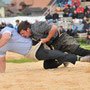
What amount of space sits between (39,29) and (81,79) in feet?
6.21

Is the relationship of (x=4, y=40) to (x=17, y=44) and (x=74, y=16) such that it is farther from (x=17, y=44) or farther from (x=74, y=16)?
(x=74, y=16)

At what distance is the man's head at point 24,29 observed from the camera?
8617 mm

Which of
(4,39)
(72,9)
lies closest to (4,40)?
(4,39)

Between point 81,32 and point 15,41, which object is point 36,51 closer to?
point 15,41

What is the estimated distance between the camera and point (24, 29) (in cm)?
864

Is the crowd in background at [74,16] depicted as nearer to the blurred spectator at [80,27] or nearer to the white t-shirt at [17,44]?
the blurred spectator at [80,27]

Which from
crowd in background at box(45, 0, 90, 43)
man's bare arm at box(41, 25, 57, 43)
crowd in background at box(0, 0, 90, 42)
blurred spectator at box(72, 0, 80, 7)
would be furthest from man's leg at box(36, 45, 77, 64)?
blurred spectator at box(72, 0, 80, 7)

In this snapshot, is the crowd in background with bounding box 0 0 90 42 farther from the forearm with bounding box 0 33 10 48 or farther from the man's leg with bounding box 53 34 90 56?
the forearm with bounding box 0 33 10 48

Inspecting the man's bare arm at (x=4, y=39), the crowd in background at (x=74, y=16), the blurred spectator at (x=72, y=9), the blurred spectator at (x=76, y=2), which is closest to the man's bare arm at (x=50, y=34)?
the man's bare arm at (x=4, y=39)

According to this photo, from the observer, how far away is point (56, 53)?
28.7 ft

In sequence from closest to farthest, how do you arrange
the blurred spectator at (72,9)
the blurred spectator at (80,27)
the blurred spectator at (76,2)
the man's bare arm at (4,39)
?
the man's bare arm at (4,39) < the blurred spectator at (80,27) < the blurred spectator at (72,9) < the blurred spectator at (76,2)

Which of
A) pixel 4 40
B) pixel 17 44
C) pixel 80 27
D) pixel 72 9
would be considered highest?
pixel 4 40

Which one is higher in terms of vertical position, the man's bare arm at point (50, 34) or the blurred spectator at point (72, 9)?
the man's bare arm at point (50, 34)

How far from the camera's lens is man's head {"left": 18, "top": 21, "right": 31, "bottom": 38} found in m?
8.62
